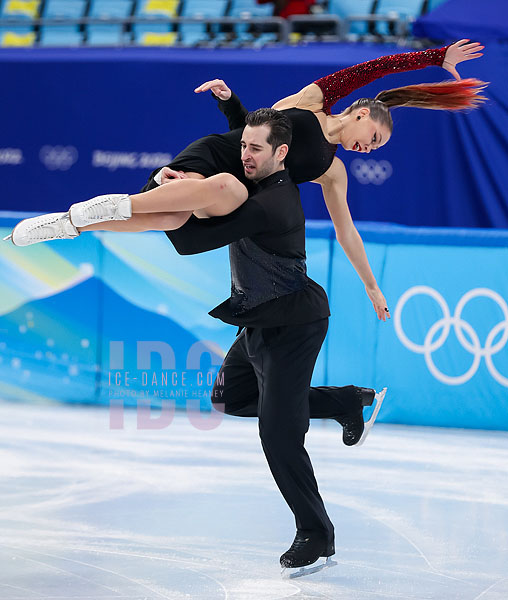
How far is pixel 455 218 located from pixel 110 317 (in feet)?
13.4

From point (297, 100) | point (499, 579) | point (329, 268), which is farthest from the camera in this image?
point (329, 268)

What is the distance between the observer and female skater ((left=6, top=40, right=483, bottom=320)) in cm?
303

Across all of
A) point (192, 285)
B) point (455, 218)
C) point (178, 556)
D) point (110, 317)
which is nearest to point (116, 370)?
point (110, 317)

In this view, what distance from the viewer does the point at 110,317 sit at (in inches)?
244

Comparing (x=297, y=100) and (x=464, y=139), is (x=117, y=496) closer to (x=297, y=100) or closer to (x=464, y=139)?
(x=297, y=100)

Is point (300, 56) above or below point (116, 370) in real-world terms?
above

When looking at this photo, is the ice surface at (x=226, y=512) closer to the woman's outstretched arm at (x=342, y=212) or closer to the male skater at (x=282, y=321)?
the male skater at (x=282, y=321)

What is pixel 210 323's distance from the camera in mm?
6062

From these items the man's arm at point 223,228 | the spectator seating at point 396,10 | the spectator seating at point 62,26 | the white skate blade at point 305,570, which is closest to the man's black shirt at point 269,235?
the man's arm at point 223,228

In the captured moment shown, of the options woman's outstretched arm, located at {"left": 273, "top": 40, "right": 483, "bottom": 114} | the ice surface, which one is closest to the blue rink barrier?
the ice surface

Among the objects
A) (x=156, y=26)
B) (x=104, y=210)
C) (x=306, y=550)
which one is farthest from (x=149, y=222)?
(x=156, y=26)

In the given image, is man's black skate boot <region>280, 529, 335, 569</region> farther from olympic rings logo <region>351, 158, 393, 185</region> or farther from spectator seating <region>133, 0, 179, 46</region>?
spectator seating <region>133, 0, 179, 46</region>

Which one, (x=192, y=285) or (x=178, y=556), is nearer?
(x=178, y=556)

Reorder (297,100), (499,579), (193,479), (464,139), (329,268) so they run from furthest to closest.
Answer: (464,139) < (329,268) < (193,479) < (297,100) < (499,579)
